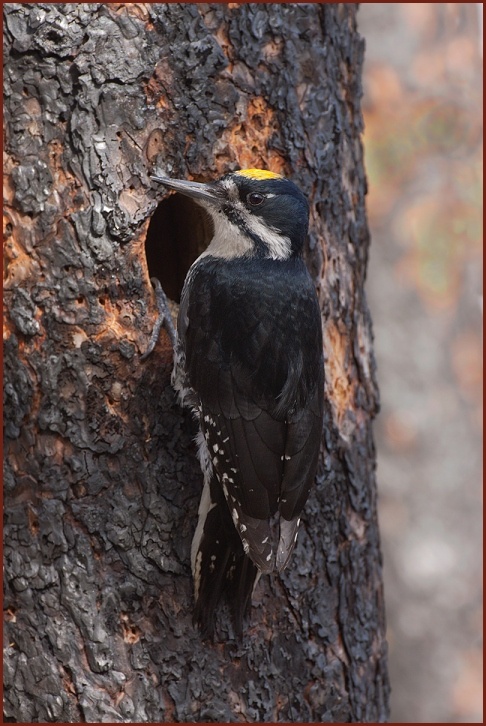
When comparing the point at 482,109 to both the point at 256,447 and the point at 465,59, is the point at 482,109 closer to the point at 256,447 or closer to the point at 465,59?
the point at 465,59

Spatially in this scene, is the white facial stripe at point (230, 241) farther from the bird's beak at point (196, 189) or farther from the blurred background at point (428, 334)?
the blurred background at point (428, 334)

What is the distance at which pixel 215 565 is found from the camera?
3145mm

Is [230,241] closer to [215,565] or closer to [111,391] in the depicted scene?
[111,391]

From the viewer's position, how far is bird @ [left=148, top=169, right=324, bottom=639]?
3.02 metres

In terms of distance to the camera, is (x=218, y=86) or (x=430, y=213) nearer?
(x=218, y=86)

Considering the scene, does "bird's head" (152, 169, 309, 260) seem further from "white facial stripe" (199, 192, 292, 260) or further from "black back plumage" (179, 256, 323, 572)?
"black back plumage" (179, 256, 323, 572)

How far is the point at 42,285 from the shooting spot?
10.2 ft

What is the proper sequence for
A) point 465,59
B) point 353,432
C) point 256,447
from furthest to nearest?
point 465,59, point 353,432, point 256,447

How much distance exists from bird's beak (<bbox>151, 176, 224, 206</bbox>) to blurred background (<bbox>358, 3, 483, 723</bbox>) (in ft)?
10.3

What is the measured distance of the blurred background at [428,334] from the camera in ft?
19.8

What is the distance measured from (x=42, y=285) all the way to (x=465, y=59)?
409cm

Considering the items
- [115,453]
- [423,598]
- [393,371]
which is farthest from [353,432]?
[423,598]

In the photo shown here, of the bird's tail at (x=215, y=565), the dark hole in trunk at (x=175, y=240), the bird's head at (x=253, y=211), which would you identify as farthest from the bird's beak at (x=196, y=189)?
the bird's tail at (x=215, y=565)

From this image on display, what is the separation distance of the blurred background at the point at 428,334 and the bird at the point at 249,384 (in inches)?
119
